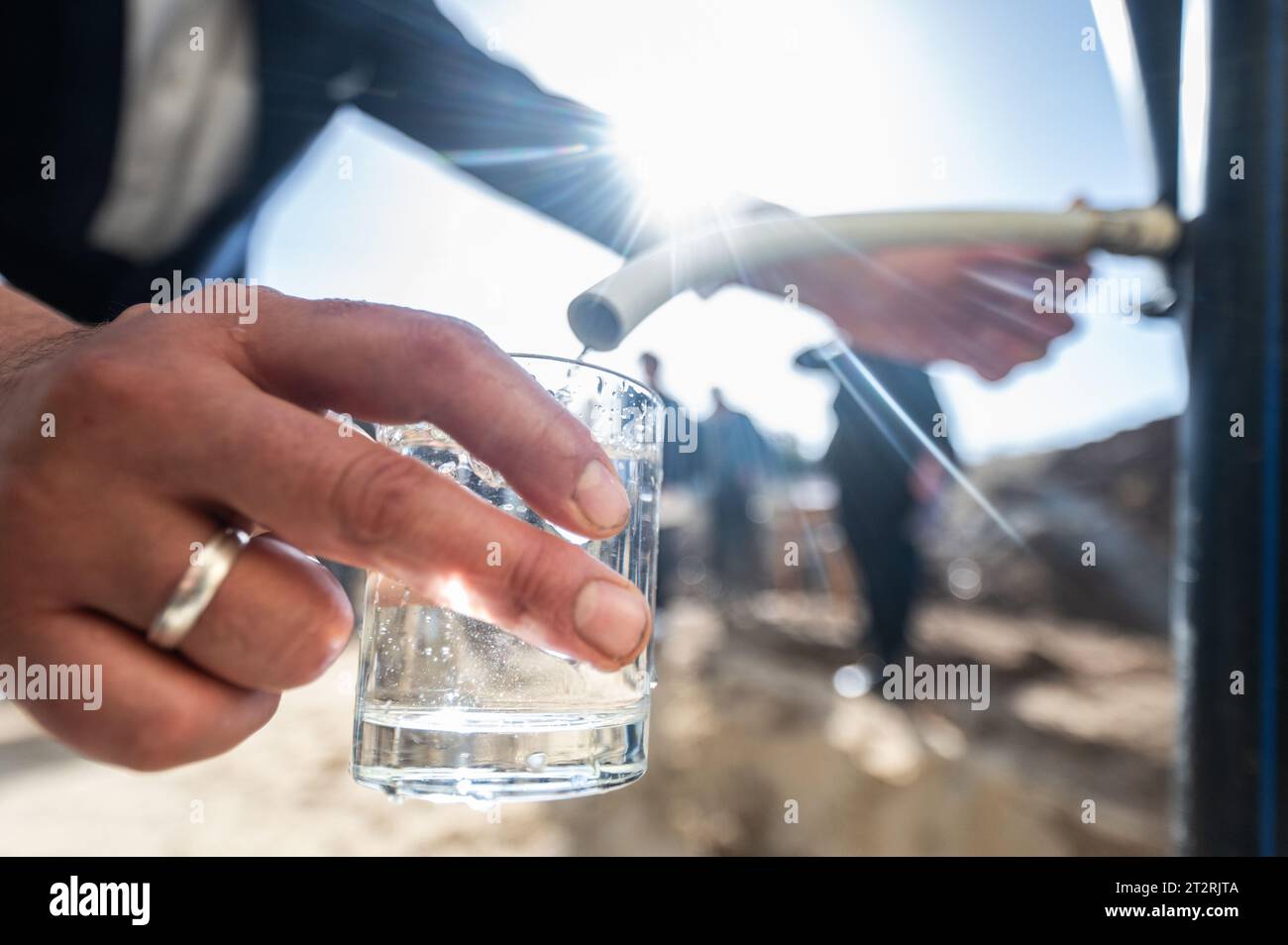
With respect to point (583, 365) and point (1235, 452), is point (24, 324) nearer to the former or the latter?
point (583, 365)

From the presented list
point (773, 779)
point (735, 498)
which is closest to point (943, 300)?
point (773, 779)

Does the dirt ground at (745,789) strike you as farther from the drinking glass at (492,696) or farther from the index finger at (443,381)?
the index finger at (443,381)

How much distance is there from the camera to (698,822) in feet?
14.0

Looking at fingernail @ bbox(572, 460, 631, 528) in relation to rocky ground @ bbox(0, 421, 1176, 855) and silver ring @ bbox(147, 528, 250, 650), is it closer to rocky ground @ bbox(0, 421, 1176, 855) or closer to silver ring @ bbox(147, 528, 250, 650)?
silver ring @ bbox(147, 528, 250, 650)

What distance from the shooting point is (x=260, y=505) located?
1.87 ft

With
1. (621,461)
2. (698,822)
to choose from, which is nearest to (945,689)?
(698,822)

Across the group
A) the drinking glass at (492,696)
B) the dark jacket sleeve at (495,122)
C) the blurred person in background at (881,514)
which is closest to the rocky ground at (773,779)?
the blurred person in background at (881,514)

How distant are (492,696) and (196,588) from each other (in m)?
0.27

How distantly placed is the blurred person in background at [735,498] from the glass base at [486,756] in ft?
21.1

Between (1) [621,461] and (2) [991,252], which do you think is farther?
(2) [991,252]

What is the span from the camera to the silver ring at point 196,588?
58 cm
